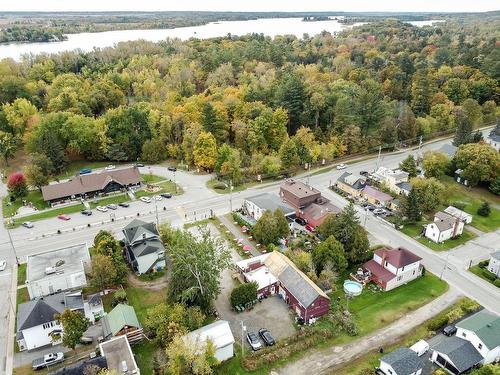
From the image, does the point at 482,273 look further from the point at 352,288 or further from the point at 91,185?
the point at 91,185

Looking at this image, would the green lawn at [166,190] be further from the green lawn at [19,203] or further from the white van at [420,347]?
the white van at [420,347]

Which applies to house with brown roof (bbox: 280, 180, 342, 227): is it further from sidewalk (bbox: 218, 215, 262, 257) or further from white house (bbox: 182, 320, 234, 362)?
white house (bbox: 182, 320, 234, 362)

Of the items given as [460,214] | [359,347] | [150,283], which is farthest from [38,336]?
[460,214]

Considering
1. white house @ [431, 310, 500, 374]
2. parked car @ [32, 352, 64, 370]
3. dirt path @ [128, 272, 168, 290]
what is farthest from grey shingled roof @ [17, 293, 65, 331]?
white house @ [431, 310, 500, 374]

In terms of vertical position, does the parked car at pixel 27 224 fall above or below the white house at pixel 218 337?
below

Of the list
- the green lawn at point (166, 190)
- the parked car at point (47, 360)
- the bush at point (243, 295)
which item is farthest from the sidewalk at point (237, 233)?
the parked car at point (47, 360)

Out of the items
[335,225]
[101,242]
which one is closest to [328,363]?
[335,225]
